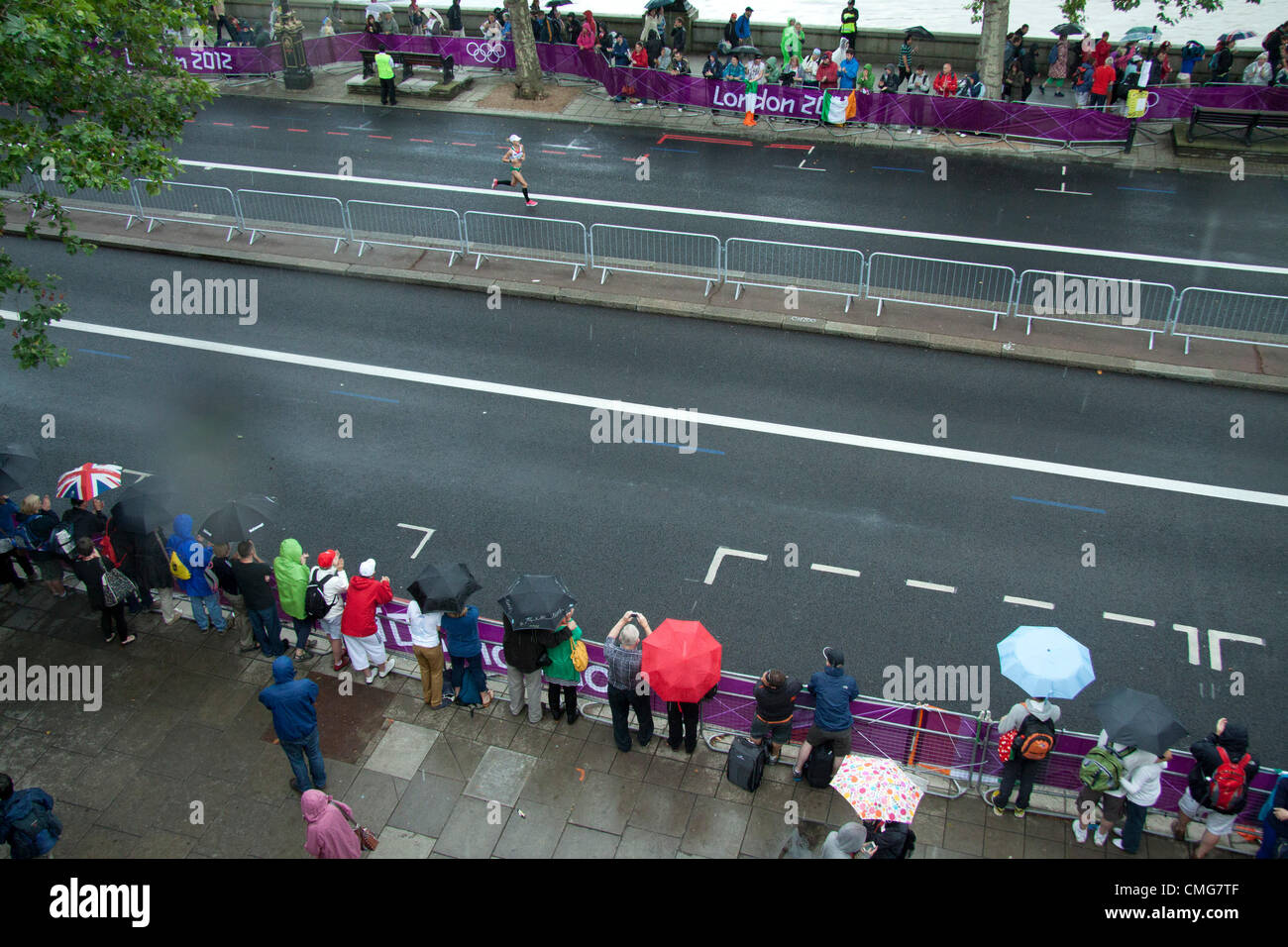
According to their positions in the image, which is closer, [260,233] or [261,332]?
[261,332]

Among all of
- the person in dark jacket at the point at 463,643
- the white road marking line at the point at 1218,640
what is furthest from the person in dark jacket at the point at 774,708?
the white road marking line at the point at 1218,640

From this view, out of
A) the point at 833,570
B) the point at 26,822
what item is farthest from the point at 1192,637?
the point at 26,822

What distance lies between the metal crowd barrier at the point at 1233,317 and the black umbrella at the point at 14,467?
17017mm

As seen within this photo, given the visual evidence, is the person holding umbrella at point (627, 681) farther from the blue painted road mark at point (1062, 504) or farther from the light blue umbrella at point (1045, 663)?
the blue painted road mark at point (1062, 504)

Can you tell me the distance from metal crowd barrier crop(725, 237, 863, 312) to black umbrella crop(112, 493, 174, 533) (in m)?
10.7

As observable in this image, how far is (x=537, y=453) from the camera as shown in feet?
48.4

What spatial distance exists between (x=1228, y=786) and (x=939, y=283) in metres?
11.8

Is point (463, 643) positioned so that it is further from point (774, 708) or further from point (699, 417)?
point (699, 417)

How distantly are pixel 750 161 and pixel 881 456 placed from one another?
12229mm

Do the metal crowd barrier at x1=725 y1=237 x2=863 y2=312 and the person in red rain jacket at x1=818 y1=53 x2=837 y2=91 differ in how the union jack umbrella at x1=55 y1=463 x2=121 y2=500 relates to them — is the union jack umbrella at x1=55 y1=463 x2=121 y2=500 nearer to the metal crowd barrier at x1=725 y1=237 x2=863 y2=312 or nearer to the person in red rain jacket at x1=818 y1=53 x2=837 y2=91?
the metal crowd barrier at x1=725 y1=237 x2=863 y2=312

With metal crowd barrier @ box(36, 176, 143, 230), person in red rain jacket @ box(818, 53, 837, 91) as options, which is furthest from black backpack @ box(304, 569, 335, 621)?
person in red rain jacket @ box(818, 53, 837, 91)

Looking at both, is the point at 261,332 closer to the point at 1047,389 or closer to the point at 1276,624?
the point at 1047,389

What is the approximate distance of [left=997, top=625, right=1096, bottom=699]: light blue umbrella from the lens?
352 inches
